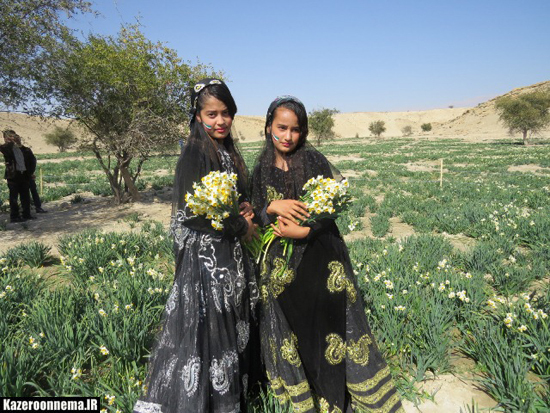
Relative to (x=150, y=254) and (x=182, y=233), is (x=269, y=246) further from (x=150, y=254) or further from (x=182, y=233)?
(x=150, y=254)

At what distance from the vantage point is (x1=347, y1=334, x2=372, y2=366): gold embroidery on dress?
219 cm

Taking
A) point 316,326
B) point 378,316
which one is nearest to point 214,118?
point 316,326

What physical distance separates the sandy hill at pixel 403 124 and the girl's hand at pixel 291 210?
57.9 metres

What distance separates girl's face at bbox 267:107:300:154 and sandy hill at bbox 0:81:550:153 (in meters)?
57.6

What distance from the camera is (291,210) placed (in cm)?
198

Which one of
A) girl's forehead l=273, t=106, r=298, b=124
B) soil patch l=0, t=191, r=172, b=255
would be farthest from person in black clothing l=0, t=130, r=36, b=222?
girl's forehead l=273, t=106, r=298, b=124

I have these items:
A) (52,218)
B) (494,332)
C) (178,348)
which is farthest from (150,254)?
(52,218)

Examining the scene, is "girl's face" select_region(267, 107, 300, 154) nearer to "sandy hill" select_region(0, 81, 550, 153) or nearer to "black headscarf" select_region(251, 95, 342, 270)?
"black headscarf" select_region(251, 95, 342, 270)

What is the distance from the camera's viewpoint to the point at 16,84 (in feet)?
24.4

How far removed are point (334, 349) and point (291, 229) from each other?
34.9 inches

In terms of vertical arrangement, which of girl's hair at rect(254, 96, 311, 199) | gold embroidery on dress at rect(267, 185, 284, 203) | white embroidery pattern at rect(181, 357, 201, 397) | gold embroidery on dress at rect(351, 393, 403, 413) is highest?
girl's hair at rect(254, 96, 311, 199)

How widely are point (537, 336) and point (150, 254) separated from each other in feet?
16.0

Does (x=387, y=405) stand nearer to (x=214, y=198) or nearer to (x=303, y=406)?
(x=303, y=406)

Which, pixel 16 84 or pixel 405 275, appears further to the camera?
pixel 16 84
